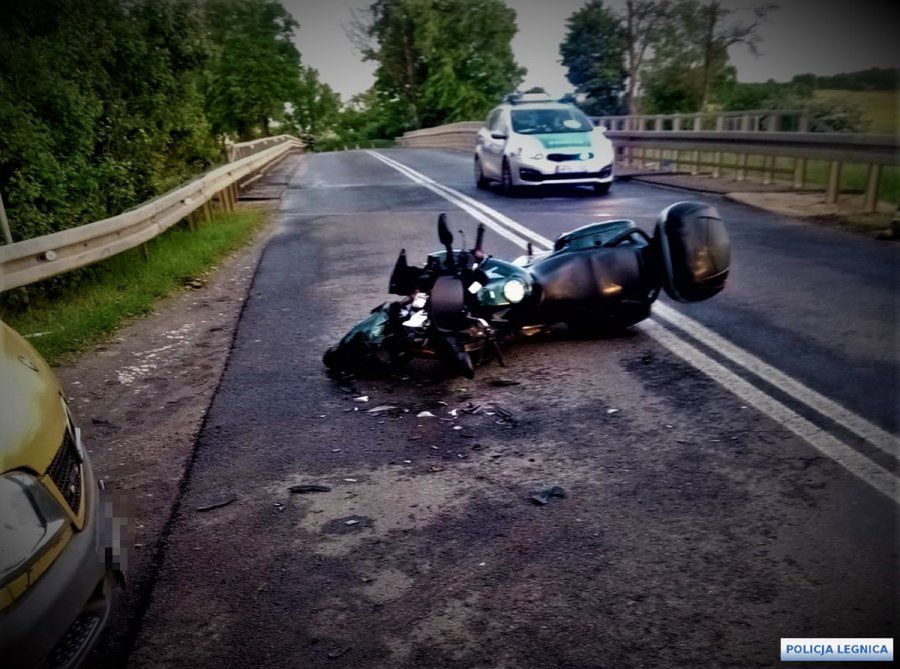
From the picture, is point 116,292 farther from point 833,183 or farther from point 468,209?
point 833,183

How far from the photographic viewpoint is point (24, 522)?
1842 mm

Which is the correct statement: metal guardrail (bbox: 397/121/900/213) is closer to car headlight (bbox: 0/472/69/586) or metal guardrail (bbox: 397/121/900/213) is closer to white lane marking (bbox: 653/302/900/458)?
white lane marking (bbox: 653/302/900/458)

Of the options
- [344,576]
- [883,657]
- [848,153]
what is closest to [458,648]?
[344,576]

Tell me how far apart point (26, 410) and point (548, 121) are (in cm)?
1389

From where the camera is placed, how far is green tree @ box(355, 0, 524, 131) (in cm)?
5634

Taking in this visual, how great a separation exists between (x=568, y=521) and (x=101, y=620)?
173 centimetres

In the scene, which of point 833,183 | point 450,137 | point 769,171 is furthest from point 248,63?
point 833,183

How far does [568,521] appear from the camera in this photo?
295 cm

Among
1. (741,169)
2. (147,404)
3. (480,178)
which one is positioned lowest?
(147,404)

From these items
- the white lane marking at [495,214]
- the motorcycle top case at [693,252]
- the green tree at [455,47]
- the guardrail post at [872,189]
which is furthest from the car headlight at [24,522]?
the green tree at [455,47]

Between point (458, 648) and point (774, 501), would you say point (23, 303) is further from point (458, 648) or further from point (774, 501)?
point (774, 501)

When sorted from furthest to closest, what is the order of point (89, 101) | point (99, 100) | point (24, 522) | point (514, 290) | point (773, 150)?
point (773, 150) < point (99, 100) < point (89, 101) < point (514, 290) < point (24, 522)

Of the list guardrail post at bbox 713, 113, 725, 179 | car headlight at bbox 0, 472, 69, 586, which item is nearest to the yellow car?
car headlight at bbox 0, 472, 69, 586

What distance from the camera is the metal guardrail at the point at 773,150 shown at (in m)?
9.38
